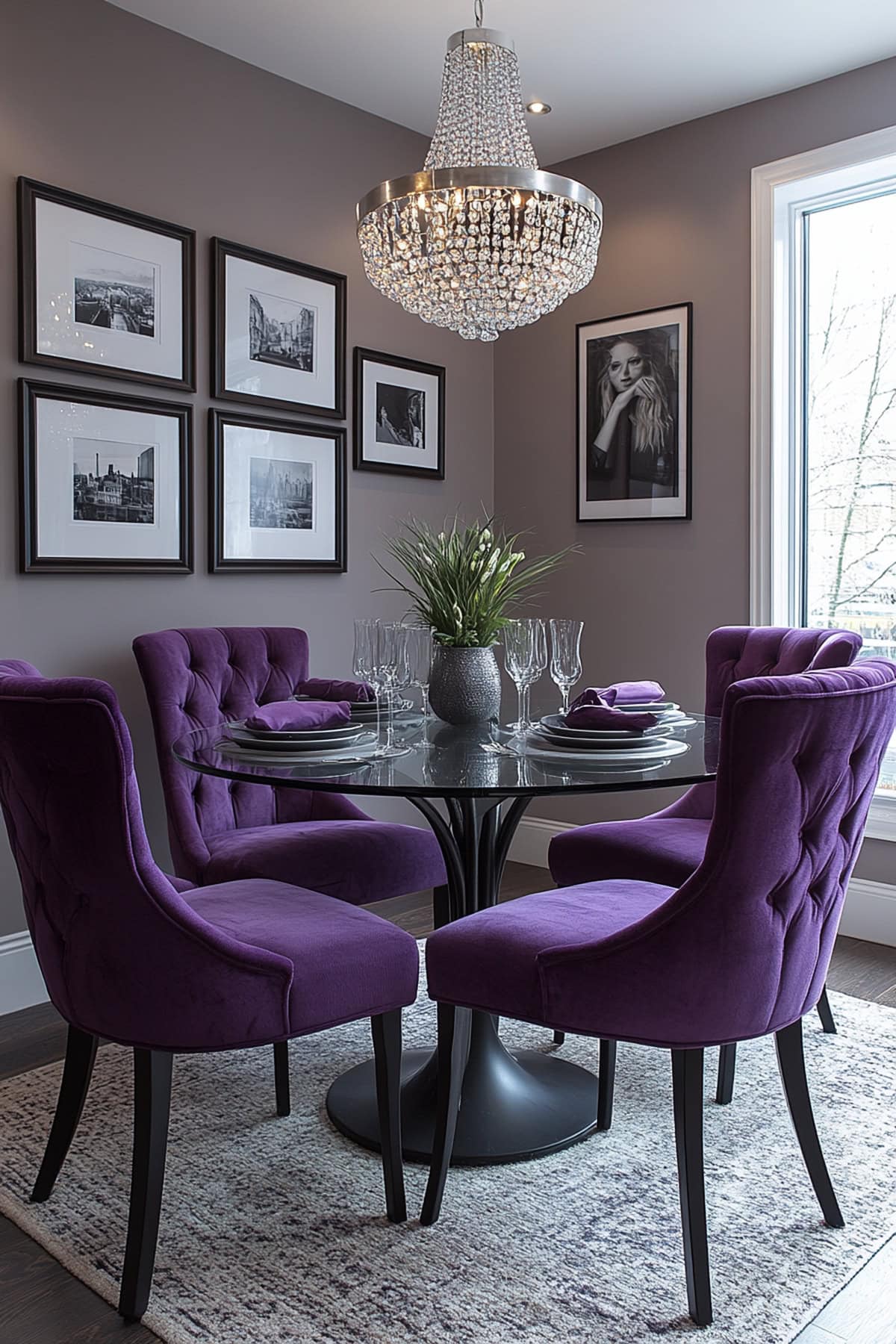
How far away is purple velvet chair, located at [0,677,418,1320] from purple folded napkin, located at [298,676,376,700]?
844 millimetres

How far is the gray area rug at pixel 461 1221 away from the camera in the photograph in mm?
1733

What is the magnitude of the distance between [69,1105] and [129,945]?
0.47 meters

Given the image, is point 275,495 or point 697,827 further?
point 275,495

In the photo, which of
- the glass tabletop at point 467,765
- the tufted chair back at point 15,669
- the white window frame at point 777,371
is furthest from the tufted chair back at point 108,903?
the white window frame at point 777,371

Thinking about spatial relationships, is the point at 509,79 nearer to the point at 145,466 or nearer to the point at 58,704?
the point at 145,466

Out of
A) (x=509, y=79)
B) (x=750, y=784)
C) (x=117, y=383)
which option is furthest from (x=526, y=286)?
(x=750, y=784)

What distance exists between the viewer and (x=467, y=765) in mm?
2078

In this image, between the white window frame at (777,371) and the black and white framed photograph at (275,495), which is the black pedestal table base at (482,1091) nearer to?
the black and white framed photograph at (275,495)

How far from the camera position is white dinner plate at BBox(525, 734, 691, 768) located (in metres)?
2.10

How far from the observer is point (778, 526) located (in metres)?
3.82

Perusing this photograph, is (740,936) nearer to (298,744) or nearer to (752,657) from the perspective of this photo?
→ (298,744)

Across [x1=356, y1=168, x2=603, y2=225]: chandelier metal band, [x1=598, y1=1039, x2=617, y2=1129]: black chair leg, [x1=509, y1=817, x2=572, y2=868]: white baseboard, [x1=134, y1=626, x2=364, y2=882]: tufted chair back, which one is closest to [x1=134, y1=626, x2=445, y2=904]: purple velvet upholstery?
[x1=134, y1=626, x2=364, y2=882]: tufted chair back

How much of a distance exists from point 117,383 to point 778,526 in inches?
86.8

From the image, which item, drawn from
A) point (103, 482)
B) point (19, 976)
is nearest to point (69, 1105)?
point (19, 976)
